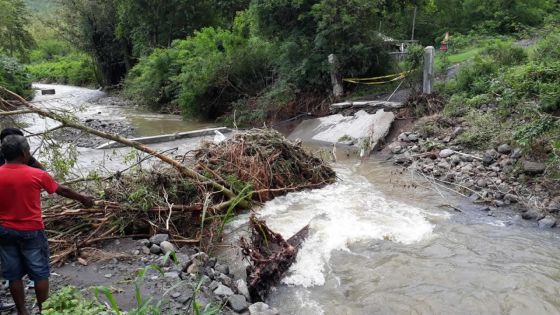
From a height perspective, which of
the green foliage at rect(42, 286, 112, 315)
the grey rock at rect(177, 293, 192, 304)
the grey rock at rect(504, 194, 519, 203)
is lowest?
the grey rock at rect(504, 194, 519, 203)

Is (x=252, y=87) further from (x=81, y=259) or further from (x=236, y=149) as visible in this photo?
(x=81, y=259)

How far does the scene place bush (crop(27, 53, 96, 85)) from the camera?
4497cm

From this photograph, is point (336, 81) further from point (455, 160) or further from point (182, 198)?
point (182, 198)

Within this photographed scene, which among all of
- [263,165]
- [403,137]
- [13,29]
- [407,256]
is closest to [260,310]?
[407,256]

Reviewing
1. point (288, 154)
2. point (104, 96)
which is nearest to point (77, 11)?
point (104, 96)

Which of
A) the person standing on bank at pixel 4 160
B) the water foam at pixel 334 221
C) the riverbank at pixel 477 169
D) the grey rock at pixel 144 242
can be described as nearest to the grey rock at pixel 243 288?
the water foam at pixel 334 221

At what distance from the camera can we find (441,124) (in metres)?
12.5

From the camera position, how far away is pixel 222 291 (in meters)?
5.16

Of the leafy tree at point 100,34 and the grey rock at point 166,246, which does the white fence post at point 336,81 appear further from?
the leafy tree at point 100,34

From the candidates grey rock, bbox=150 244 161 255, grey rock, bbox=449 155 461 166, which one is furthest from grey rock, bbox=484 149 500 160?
grey rock, bbox=150 244 161 255

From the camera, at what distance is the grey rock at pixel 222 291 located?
16.8ft

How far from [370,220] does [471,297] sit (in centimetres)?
263

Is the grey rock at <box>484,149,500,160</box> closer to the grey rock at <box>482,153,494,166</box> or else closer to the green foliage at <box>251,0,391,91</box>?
the grey rock at <box>482,153,494,166</box>

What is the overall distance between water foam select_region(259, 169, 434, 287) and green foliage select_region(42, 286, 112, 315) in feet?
8.74
